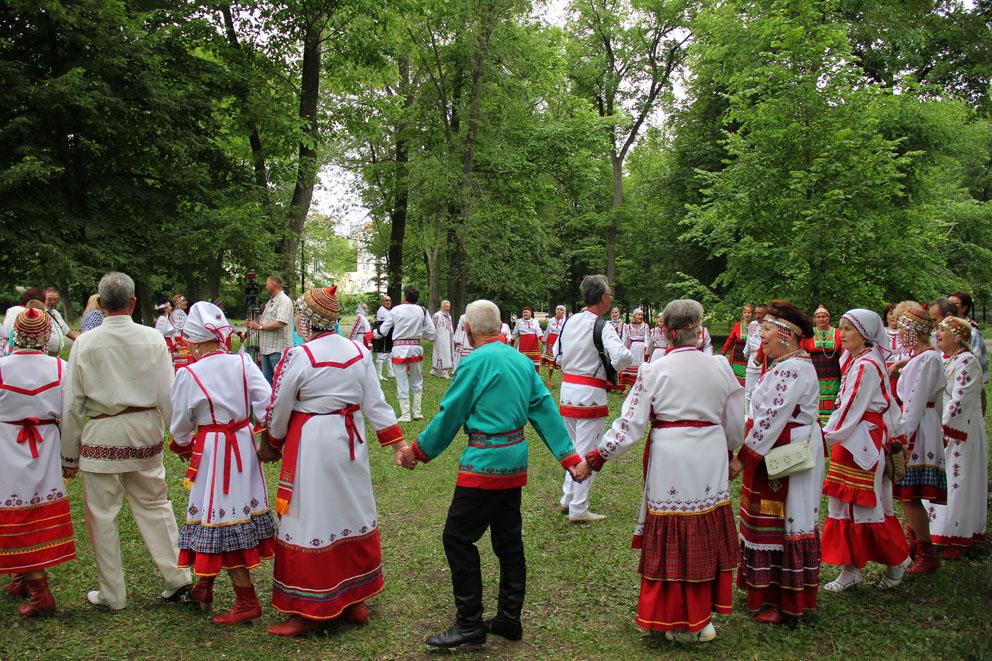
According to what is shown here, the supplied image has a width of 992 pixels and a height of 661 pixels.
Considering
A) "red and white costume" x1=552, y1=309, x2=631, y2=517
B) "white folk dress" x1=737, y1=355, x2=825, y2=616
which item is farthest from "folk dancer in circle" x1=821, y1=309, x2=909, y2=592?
"red and white costume" x1=552, y1=309, x2=631, y2=517

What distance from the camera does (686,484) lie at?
4.15m

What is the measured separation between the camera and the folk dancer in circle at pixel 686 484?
415cm

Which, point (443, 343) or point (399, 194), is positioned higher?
point (399, 194)

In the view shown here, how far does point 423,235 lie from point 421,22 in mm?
7286

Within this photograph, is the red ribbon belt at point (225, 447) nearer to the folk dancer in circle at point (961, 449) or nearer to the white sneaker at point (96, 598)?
the white sneaker at point (96, 598)

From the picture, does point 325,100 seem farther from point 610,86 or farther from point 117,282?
point 117,282

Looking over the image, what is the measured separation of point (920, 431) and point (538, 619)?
12.1ft

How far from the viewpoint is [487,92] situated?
23422mm

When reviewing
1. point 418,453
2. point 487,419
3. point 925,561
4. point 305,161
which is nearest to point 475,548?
point 418,453

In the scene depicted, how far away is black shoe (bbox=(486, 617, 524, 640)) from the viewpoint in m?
4.44

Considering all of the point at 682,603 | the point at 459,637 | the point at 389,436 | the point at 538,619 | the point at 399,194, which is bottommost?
the point at 538,619

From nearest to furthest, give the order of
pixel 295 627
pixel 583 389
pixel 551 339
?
pixel 295 627, pixel 583 389, pixel 551 339

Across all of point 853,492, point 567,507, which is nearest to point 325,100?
point 567,507

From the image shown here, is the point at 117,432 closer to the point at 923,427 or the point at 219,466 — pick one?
the point at 219,466
